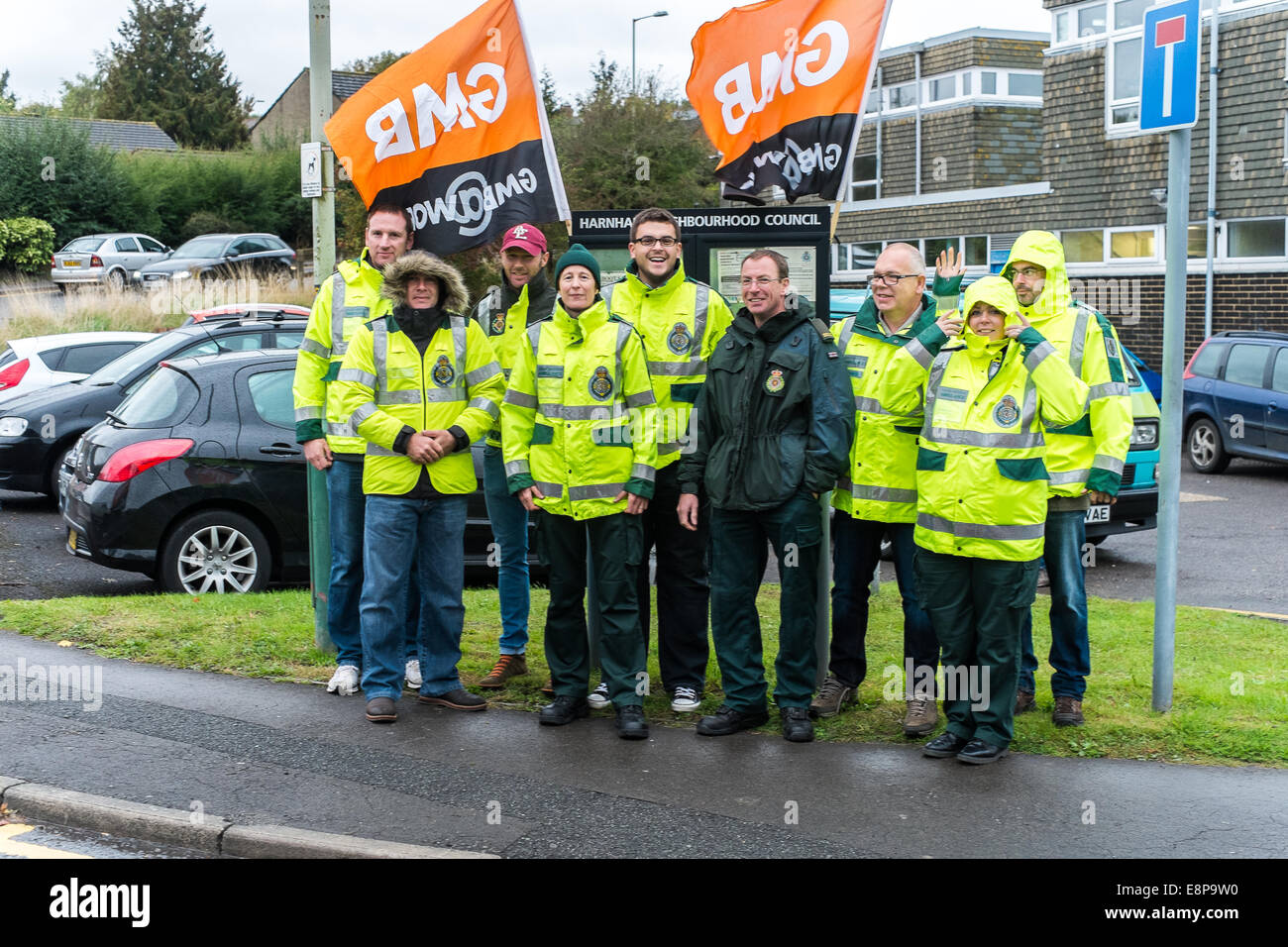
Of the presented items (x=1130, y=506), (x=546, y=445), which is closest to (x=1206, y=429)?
(x=1130, y=506)

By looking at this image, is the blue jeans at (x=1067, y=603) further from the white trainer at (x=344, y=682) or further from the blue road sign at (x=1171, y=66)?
the white trainer at (x=344, y=682)

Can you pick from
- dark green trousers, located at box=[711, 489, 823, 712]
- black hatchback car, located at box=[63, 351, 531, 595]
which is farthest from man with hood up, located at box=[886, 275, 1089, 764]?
black hatchback car, located at box=[63, 351, 531, 595]

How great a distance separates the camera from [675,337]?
6719 millimetres

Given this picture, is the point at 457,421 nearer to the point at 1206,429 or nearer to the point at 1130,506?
the point at 1130,506

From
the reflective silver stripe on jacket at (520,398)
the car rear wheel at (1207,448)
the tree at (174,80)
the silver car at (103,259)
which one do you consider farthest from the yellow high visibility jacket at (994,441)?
the tree at (174,80)

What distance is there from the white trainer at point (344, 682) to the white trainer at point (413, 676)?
31 cm

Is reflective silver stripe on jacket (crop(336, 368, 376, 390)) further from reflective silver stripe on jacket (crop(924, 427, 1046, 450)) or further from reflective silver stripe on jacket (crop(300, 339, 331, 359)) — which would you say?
reflective silver stripe on jacket (crop(924, 427, 1046, 450))

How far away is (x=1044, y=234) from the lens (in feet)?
21.0

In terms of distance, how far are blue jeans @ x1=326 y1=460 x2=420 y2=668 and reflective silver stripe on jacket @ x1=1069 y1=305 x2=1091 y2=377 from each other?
Answer: 3.42 meters

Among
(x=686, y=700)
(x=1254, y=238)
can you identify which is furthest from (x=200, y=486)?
(x=1254, y=238)

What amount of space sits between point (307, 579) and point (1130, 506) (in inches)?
249

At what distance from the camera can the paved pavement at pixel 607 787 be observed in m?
5.05

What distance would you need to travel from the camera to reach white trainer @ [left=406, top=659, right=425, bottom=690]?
7.22 metres

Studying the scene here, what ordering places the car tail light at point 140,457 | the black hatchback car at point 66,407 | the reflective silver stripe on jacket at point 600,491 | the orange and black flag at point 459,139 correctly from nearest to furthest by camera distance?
the reflective silver stripe on jacket at point 600,491
the orange and black flag at point 459,139
the car tail light at point 140,457
the black hatchback car at point 66,407
